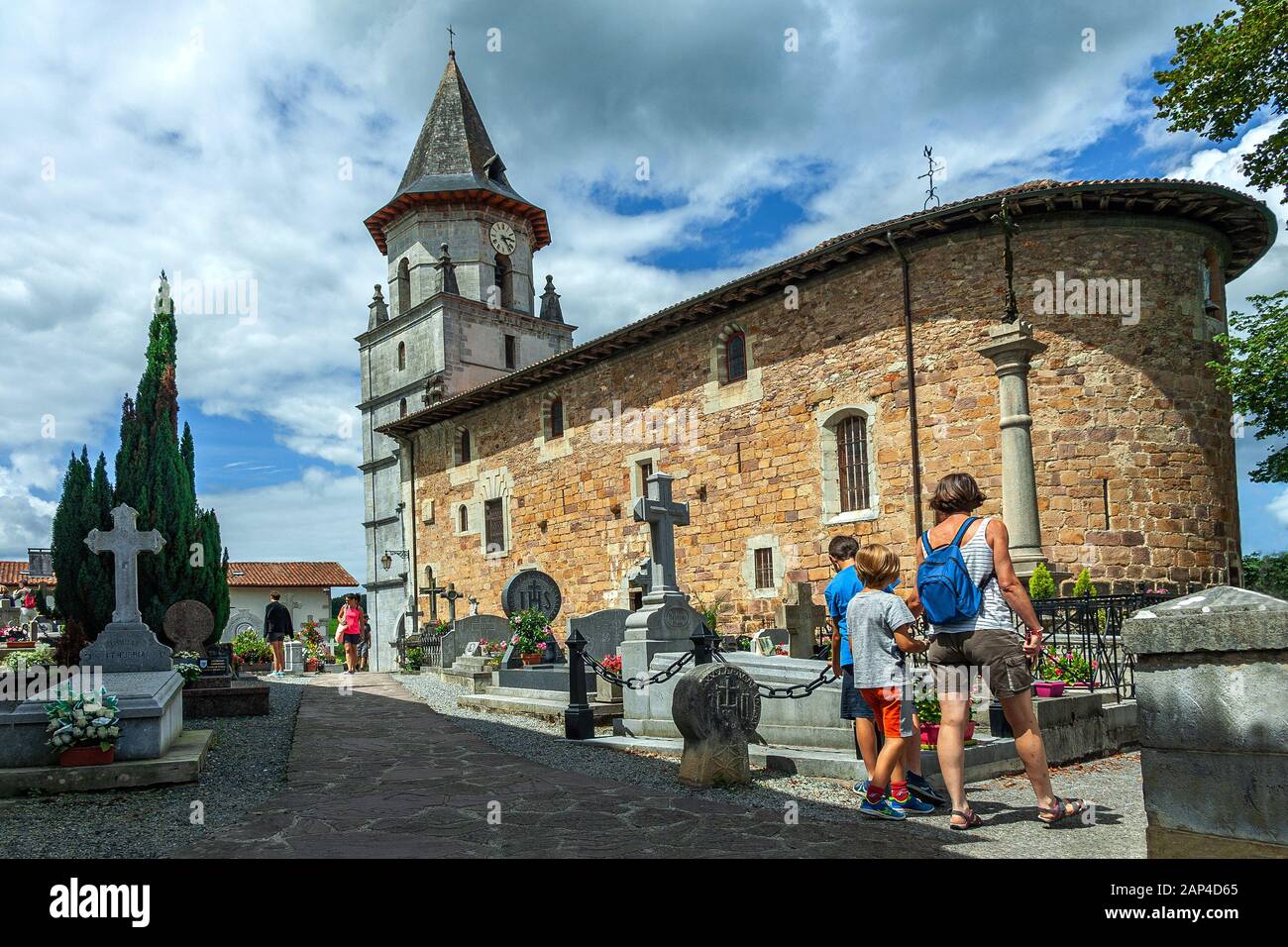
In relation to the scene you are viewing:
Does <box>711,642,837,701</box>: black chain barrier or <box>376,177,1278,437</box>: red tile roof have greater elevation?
<box>376,177,1278,437</box>: red tile roof

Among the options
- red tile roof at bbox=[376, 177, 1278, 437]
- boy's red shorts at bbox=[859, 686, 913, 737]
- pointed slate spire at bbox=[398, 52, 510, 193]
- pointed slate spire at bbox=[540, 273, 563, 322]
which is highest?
pointed slate spire at bbox=[398, 52, 510, 193]

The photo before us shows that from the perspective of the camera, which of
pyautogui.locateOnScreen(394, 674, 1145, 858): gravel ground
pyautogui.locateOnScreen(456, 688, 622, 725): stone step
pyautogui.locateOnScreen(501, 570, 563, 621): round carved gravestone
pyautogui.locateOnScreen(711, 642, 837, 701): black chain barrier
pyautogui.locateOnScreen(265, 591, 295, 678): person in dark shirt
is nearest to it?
pyautogui.locateOnScreen(394, 674, 1145, 858): gravel ground

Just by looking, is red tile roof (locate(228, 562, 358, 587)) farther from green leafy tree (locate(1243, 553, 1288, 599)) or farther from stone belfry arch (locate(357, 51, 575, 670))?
green leafy tree (locate(1243, 553, 1288, 599))

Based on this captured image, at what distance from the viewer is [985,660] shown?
514cm

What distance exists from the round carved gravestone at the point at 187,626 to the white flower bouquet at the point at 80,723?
661cm

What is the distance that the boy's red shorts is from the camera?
554 cm

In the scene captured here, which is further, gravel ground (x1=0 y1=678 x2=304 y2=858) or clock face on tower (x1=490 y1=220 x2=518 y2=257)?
clock face on tower (x1=490 y1=220 x2=518 y2=257)

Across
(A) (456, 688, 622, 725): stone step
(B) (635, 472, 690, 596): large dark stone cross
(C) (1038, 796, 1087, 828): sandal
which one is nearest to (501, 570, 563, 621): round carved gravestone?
(A) (456, 688, 622, 725): stone step

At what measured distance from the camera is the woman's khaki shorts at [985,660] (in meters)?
5.09

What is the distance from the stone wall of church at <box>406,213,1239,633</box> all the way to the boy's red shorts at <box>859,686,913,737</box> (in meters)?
10.7

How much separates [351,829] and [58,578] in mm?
11804

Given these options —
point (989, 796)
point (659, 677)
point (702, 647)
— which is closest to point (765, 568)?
point (659, 677)

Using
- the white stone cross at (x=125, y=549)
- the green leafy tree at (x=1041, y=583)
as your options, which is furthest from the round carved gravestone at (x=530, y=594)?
the green leafy tree at (x=1041, y=583)

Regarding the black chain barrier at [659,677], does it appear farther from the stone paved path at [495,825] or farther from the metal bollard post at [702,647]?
the stone paved path at [495,825]
